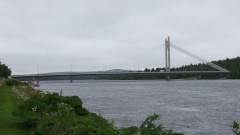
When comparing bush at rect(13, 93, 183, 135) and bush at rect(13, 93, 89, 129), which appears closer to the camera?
bush at rect(13, 93, 183, 135)

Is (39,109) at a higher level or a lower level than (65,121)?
lower

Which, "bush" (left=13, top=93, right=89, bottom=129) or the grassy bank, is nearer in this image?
the grassy bank

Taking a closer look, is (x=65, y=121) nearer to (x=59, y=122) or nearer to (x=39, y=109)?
(x=59, y=122)

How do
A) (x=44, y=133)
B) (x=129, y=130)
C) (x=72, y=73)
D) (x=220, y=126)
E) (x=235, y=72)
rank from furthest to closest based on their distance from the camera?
1. (x=235, y=72)
2. (x=72, y=73)
3. (x=220, y=126)
4. (x=44, y=133)
5. (x=129, y=130)

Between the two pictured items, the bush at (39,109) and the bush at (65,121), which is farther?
the bush at (39,109)

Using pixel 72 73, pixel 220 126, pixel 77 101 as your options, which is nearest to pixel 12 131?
pixel 77 101

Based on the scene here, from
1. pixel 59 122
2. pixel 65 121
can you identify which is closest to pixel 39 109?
pixel 59 122

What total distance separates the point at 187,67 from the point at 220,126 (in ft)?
361

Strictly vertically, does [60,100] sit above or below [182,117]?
above

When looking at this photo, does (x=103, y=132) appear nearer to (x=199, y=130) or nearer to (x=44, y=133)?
(x=44, y=133)

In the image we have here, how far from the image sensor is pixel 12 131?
405 inches

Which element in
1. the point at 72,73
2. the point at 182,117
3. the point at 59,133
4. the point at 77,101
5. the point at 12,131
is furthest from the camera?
the point at 72,73

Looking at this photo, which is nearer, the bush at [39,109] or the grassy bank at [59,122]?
the grassy bank at [59,122]

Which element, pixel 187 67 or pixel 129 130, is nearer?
pixel 129 130
